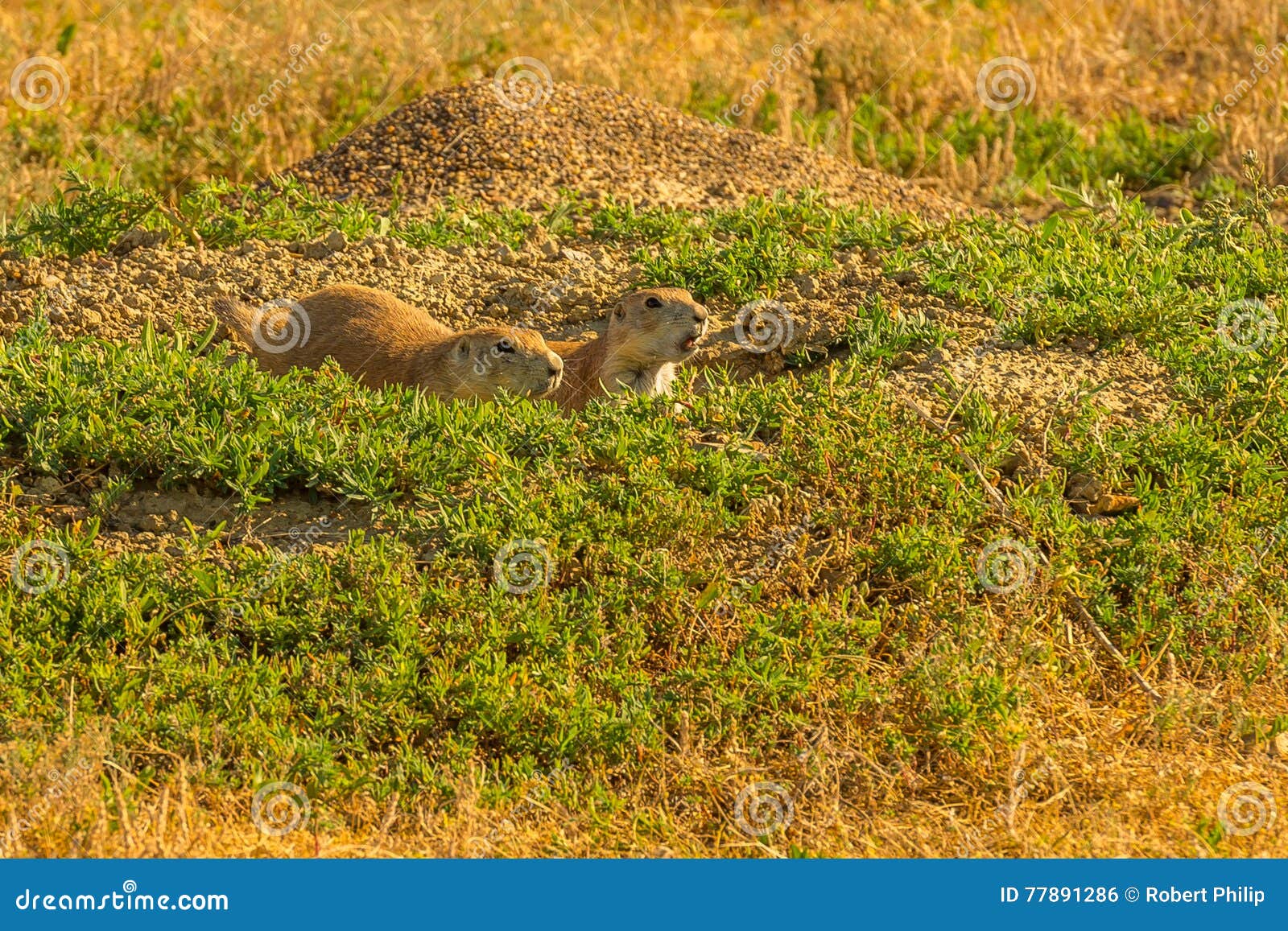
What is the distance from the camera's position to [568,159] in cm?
812

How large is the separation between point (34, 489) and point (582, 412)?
78.1 inches

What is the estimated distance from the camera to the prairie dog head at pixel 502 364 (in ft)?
20.1

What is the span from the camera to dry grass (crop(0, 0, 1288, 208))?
31.2ft

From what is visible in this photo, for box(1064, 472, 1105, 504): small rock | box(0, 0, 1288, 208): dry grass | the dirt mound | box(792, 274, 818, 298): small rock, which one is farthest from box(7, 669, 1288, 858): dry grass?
box(0, 0, 1288, 208): dry grass

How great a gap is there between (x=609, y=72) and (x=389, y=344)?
3.97 metres

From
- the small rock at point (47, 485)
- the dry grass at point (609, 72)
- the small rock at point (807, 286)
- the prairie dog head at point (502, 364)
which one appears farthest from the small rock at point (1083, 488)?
the dry grass at point (609, 72)

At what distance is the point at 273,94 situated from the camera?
381 inches

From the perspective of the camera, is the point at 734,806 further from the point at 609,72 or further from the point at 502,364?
the point at 609,72

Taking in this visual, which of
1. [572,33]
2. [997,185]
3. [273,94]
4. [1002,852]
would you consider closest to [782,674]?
[1002,852]

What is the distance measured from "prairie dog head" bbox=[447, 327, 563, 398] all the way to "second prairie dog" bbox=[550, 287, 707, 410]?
0.22 meters

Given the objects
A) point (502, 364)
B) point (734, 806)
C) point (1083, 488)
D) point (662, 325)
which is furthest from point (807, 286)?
point (734, 806)

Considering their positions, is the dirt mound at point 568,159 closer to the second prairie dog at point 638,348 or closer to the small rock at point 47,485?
the second prairie dog at point 638,348

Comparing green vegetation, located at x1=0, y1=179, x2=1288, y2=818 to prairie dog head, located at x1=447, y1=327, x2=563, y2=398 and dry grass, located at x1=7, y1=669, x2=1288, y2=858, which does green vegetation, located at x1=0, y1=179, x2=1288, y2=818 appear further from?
prairie dog head, located at x1=447, y1=327, x2=563, y2=398

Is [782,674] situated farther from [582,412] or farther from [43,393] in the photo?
[43,393]
